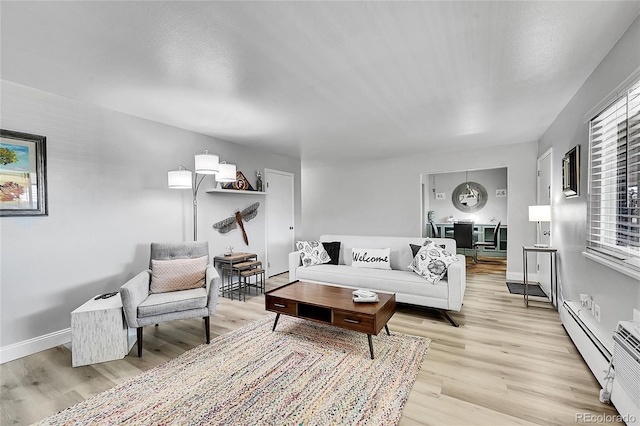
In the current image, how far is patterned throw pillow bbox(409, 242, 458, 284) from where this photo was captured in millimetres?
2996

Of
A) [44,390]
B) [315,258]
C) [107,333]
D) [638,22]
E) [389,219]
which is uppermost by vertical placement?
[638,22]

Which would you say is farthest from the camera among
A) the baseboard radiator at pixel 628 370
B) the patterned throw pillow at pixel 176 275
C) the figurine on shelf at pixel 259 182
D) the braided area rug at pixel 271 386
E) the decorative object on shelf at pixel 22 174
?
the figurine on shelf at pixel 259 182

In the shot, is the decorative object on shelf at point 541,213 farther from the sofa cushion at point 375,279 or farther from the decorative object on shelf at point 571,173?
the sofa cushion at point 375,279

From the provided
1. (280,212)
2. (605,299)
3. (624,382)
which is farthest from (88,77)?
(605,299)

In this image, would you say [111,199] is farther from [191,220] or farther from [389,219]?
[389,219]

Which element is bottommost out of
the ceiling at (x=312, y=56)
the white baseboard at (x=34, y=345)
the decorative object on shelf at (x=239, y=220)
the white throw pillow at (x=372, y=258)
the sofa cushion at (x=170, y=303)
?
the white baseboard at (x=34, y=345)

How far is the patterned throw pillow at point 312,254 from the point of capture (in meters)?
3.90

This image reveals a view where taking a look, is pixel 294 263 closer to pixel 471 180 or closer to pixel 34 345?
pixel 34 345

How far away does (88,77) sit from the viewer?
→ 223cm

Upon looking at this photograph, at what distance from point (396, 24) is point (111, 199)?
3.12m

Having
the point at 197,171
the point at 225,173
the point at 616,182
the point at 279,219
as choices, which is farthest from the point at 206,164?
the point at 616,182

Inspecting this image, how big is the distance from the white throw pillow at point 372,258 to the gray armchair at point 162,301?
72.7 inches

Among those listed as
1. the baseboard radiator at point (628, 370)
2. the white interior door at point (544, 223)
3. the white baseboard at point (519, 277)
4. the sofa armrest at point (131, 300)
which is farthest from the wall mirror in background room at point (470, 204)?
the sofa armrest at point (131, 300)

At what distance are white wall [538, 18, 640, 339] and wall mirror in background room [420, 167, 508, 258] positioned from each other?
348cm
